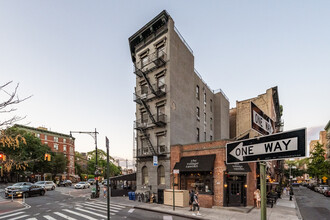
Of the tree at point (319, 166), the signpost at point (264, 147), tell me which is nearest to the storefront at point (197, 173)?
the signpost at point (264, 147)

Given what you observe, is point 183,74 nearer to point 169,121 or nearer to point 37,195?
point 169,121

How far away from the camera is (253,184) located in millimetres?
19172

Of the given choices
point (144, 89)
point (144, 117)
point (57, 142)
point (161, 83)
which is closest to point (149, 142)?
point (144, 117)

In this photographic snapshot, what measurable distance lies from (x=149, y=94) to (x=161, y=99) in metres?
2.19

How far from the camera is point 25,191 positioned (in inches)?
1105

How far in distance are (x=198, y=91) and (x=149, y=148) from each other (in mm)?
12100

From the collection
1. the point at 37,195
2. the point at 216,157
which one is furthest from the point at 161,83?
the point at 37,195

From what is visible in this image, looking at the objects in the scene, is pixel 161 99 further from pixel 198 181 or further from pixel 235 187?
pixel 235 187

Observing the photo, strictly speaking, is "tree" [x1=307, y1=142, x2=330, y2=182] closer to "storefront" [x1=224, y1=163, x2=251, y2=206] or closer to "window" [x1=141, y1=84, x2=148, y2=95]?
"storefront" [x1=224, y1=163, x2=251, y2=206]

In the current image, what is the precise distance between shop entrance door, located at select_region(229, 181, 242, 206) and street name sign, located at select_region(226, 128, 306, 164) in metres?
17.2

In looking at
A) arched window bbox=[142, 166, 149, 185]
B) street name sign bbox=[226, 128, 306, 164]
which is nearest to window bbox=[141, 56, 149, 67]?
arched window bbox=[142, 166, 149, 185]

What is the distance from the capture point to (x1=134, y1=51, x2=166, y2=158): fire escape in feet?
80.3

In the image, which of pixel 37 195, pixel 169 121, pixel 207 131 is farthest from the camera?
pixel 207 131

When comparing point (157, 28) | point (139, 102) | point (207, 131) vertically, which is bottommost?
point (207, 131)
